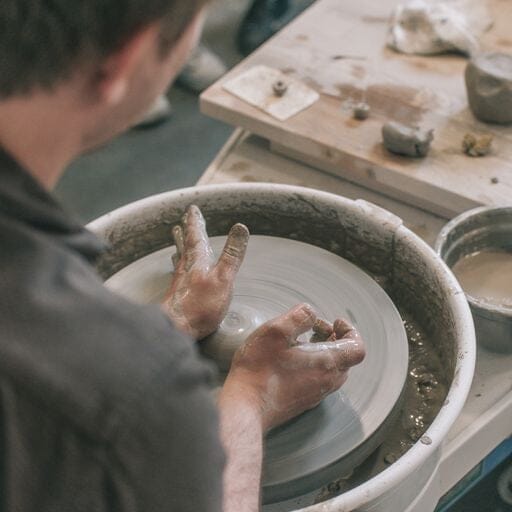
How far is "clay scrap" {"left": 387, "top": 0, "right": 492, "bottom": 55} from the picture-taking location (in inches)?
79.4

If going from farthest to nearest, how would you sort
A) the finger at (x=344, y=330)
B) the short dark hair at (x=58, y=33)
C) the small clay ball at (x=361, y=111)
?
the small clay ball at (x=361, y=111) < the finger at (x=344, y=330) < the short dark hair at (x=58, y=33)

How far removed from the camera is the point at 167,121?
3.18 meters

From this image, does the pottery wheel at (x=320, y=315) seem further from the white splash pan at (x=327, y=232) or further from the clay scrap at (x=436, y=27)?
the clay scrap at (x=436, y=27)

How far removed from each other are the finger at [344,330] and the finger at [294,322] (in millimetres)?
86

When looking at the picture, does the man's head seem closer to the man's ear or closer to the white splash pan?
the man's ear

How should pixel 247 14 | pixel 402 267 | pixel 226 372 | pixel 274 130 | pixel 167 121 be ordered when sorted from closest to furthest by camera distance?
pixel 226 372 → pixel 402 267 → pixel 274 130 → pixel 167 121 → pixel 247 14

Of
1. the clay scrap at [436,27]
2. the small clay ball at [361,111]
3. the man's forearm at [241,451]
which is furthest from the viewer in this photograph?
the clay scrap at [436,27]

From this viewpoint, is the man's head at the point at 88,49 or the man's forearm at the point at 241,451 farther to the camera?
the man's forearm at the point at 241,451

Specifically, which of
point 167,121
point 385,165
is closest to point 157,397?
point 385,165

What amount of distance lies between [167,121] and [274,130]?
1.47 metres

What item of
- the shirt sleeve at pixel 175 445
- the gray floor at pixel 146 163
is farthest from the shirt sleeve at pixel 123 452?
the gray floor at pixel 146 163

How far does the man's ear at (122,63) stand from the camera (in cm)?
61

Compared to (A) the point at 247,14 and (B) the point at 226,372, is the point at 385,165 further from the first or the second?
(A) the point at 247,14

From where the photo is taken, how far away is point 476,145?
171cm
